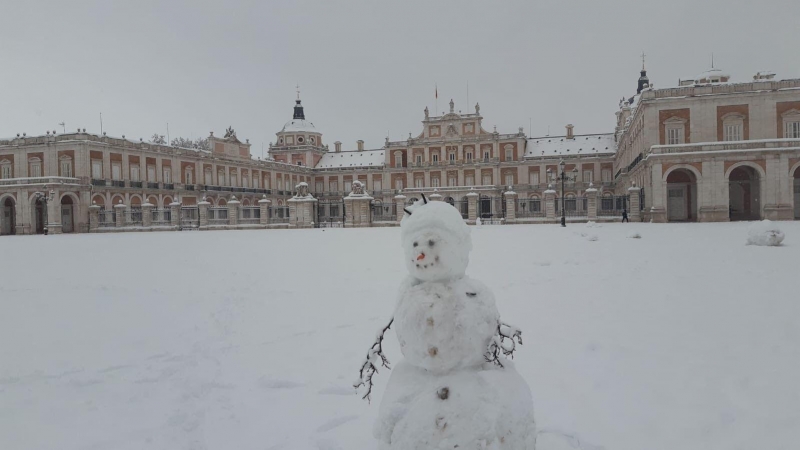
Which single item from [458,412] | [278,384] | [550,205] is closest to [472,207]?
[550,205]

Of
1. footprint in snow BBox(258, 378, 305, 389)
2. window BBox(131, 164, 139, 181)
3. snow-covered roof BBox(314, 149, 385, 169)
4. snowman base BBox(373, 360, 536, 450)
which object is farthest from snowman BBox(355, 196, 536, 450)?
snow-covered roof BBox(314, 149, 385, 169)

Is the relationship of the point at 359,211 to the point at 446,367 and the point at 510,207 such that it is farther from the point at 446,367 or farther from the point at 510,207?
the point at 446,367

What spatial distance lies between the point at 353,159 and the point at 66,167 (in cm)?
3600

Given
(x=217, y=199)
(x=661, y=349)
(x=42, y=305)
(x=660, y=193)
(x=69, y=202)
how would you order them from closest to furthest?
(x=661, y=349) < (x=42, y=305) < (x=660, y=193) < (x=69, y=202) < (x=217, y=199)

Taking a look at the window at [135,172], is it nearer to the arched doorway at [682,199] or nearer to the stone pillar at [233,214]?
the stone pillar at [233,214]

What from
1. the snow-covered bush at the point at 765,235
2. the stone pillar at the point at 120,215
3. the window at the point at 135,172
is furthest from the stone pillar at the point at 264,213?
the snow-covered bush at the point at 765,235

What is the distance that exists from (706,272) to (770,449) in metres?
6.23

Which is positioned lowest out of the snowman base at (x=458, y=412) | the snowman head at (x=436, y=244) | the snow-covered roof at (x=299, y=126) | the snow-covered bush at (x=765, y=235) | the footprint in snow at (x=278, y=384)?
the footprint in snow at (x=278, y=384)

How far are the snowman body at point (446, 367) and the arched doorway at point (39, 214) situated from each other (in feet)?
146

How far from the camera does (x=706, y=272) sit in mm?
8164

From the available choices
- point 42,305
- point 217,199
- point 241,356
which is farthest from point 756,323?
point 217,199

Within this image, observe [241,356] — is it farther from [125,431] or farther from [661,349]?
[661,349]

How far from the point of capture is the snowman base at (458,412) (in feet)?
7.32

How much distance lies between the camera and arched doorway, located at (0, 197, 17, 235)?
38.5m
